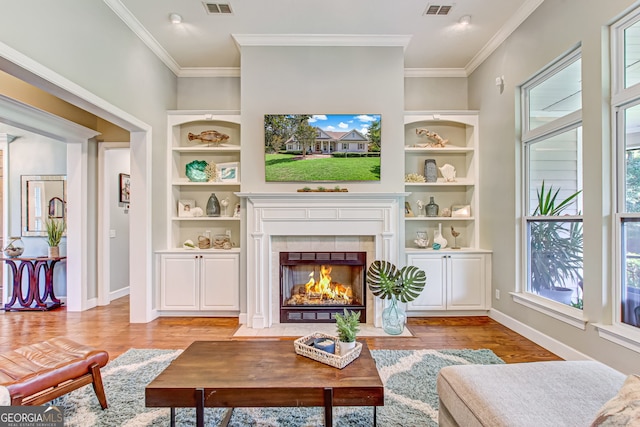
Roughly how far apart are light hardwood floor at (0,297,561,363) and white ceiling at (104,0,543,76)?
330 cm

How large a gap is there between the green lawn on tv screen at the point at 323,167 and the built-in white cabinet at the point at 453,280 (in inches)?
46.4

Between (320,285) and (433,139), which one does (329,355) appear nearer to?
(320,285)

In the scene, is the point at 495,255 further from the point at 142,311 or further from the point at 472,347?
the point at 142,311

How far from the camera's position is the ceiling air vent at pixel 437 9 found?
3375 mm

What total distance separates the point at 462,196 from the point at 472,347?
225 centimetres

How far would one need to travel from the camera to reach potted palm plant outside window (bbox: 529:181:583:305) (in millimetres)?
2988

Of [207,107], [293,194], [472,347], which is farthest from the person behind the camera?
[207,107]

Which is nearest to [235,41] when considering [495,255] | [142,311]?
[142,311]

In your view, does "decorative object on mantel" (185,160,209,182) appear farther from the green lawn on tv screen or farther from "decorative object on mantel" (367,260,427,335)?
"decorative object on mantel" (367,260,427,335)

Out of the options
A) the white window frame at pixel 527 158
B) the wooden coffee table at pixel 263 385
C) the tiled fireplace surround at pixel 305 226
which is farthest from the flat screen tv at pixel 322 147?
the wooden coffee table at pixel 263 385

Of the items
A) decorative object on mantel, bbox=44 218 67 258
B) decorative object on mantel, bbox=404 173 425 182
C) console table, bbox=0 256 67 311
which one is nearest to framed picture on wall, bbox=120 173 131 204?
decorative object on mantel, bbox=44 218 67 258

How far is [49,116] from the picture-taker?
160 inches

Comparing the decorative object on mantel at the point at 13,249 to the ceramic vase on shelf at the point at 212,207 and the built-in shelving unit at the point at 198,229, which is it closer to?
the built-in shelving unit at the point at 198,229

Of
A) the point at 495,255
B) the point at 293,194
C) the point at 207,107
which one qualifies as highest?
the point at 207,107
